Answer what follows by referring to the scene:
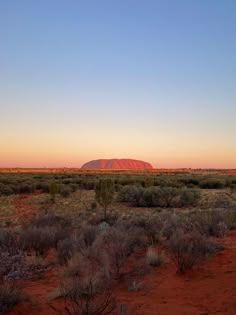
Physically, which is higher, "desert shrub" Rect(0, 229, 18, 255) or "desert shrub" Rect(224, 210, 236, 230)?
"desert shrub" Rect(224, 210, 236, 230)

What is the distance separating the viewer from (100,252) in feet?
32.6

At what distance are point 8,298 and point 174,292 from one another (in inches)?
135

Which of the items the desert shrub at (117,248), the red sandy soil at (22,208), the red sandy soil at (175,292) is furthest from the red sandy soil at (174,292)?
the red sandy soil at (22,208)

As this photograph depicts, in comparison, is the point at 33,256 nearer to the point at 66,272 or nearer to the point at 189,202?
the point at 66,272

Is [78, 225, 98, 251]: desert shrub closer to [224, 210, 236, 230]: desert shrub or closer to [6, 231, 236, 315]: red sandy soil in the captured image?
[6, 231, 236, 315]: red sandy soil

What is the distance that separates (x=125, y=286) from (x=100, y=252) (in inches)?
63.9

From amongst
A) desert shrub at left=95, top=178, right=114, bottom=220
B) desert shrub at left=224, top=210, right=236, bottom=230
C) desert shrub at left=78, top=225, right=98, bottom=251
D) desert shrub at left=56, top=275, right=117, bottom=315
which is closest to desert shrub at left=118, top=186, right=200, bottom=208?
desert shrub at left=95, top=178, right=114, bottom=220

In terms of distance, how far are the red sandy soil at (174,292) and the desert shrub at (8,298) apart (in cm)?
13

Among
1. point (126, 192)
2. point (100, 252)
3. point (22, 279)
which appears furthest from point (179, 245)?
point (126, 192)

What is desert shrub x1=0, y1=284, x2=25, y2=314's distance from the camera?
6.90 meters

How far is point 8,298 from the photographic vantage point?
712cm

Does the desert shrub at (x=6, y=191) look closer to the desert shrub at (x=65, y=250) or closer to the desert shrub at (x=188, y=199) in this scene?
the desert shrub at (x=188, y=199)

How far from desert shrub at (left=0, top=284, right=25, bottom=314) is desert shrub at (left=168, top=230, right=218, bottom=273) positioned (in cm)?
403

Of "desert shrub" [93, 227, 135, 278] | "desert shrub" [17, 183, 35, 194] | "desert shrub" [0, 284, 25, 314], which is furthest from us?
"desert shrub" [17, 183, 35, 194]
